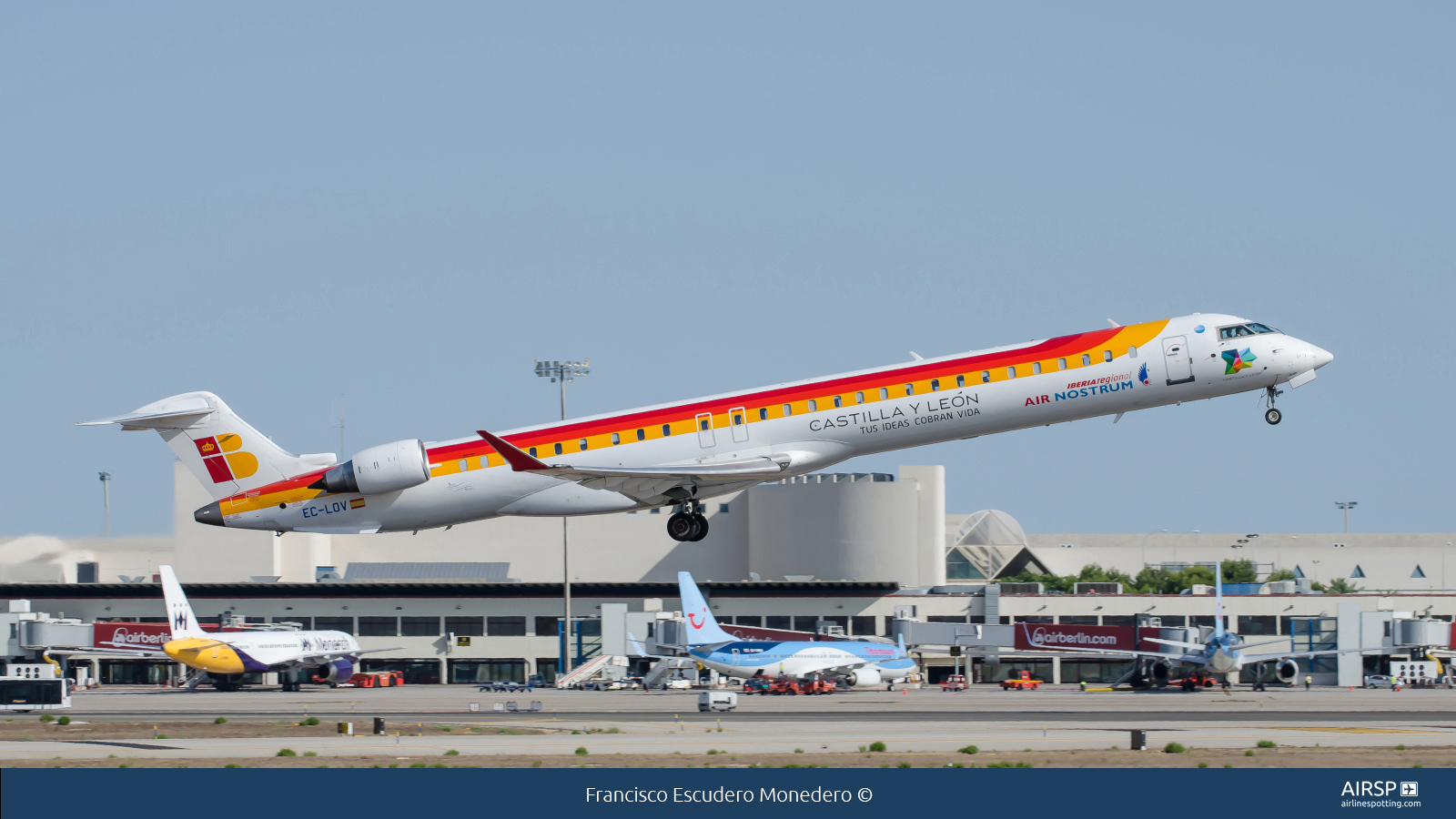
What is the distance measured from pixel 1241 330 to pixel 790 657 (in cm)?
3272

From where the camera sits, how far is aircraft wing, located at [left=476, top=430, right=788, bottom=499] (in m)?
37.1

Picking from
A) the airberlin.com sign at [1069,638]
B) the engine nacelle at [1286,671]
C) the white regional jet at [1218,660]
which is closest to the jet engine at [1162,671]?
the white regional jet at [1218,660]

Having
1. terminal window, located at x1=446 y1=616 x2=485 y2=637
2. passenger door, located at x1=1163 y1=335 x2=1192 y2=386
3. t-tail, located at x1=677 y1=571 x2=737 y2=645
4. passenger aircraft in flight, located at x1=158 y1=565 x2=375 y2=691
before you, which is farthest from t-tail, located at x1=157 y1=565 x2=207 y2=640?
passenger door, located at x1=1163 y1=335 x2=1192 y2=386

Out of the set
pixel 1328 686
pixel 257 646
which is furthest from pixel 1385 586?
pixel 257 646

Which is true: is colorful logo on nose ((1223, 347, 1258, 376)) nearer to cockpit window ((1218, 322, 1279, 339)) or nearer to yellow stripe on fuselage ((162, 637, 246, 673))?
cockpit window ((1218, 322, 1279, 339))

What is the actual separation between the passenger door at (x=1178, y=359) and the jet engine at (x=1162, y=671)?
29191mm

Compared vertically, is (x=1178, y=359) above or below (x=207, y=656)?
above

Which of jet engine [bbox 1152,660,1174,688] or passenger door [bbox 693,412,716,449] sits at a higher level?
passenger door [bbox 693,412,716,449]

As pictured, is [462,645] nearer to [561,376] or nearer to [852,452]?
[561,376]

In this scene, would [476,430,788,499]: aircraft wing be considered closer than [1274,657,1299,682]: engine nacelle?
Yes

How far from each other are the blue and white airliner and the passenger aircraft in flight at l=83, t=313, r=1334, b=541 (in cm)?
2770

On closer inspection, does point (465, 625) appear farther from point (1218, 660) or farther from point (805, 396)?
point (805, 396)

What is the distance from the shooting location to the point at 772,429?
125ft

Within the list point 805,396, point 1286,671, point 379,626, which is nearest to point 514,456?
point 805,396
